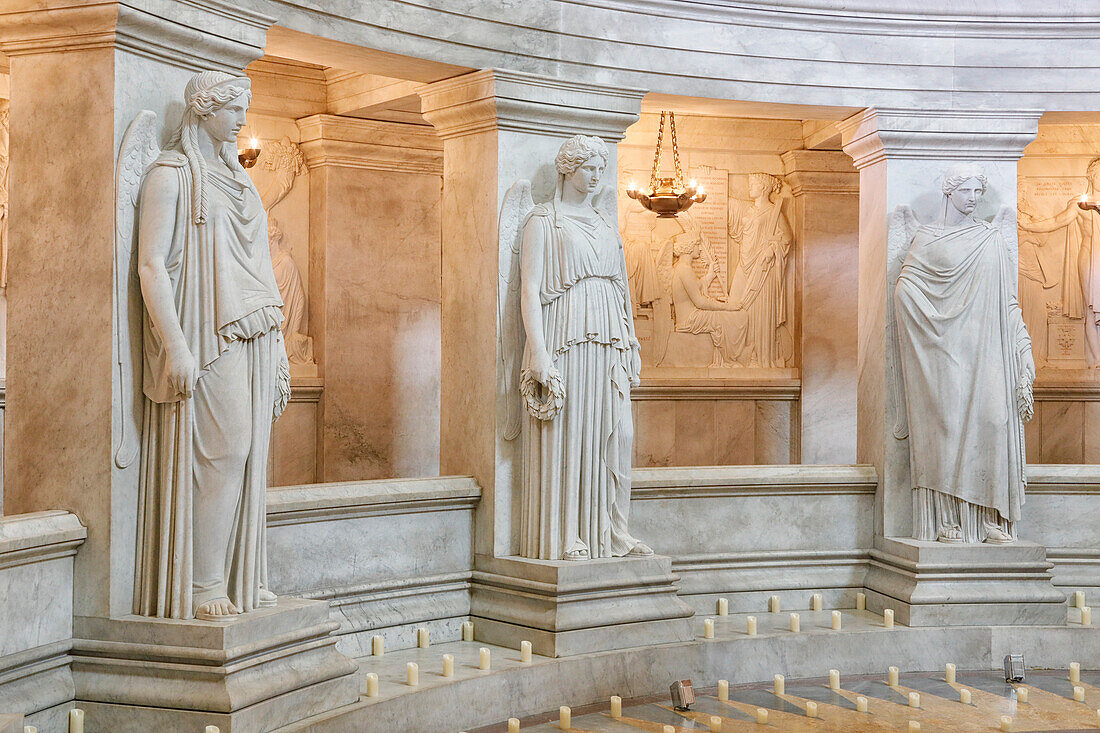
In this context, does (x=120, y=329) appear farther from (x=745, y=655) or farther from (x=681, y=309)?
(x=681, y=309)

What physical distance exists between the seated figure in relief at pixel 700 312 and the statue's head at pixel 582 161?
3.18 metres

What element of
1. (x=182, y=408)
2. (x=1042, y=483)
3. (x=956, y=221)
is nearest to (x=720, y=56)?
(x=956, y=221)

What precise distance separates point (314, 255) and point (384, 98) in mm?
1479

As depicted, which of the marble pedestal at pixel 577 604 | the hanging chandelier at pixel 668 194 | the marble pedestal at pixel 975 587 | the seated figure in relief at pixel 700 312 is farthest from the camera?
the seated figure in relief at pixel 700 312

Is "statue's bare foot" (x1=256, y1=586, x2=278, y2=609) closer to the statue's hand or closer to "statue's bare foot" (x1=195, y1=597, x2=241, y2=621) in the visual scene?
"statue's bare foot" (x1=195, y1=597, x2=241, y2=621)

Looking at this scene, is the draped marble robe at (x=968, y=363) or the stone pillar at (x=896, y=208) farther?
the stone pillar at (x=896, y=208)

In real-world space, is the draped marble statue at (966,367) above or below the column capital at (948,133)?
below

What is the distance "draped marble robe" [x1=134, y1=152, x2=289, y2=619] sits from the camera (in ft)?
17.6

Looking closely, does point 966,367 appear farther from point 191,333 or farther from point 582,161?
point 191,333

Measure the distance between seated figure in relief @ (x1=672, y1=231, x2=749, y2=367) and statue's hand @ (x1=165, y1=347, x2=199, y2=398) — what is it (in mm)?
5648

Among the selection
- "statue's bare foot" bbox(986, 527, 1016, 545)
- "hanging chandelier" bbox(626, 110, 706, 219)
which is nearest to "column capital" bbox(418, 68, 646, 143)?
"hanging chandelier" bbox(626, 110, 706, 219)

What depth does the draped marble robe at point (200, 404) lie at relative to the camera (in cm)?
535

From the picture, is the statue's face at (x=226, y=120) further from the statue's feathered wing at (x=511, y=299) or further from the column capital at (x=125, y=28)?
the statue's feathered wing at (x=511, y=299)

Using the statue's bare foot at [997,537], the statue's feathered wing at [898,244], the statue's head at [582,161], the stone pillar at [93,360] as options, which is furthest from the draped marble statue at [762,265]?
the stone pillar at [93,360]
